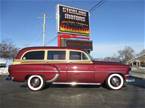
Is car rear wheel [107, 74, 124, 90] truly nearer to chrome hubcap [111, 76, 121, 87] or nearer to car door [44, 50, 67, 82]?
chrome hubcap [111, 76, 121, 87]

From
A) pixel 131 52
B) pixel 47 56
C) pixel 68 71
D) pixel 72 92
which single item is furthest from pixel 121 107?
pixel 131 52

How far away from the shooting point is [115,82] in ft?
40.3

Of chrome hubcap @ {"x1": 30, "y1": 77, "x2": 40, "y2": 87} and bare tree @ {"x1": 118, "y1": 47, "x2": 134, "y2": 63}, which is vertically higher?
bare tree @ {"x1": 118, "y1": 47, "x2": 134, "y2": 63}

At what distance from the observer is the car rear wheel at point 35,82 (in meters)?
12.0

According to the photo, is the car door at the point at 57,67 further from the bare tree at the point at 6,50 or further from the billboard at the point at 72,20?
the bare tree at the point at 6,50

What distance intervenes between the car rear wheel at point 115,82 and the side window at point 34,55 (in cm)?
280

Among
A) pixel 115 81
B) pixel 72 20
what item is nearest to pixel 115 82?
pixel 115 81

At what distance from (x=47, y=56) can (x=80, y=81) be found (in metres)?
1.63

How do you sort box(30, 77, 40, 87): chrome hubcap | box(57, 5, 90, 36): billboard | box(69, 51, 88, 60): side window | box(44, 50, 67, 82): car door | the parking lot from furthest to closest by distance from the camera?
1. box(57, 5, 90, 36): billboard
2. box(69, 51, 88, 60): side window
3. box(30, 77, 40, 87): chrome hubcap
4. box(44, 50, 67, 82): car door
5. the parking lot

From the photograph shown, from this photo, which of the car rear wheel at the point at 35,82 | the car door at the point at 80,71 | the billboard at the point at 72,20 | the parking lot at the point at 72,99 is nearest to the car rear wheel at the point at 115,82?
the parking lot at the point at 72,99

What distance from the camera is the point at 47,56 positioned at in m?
12.3

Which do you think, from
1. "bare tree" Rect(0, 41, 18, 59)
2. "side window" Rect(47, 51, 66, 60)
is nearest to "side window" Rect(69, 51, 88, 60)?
"side window" Rect(47, 51, 66, 60)

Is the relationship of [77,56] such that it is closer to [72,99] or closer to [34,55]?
[34,55]

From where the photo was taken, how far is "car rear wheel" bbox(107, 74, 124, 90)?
40.2 feet
